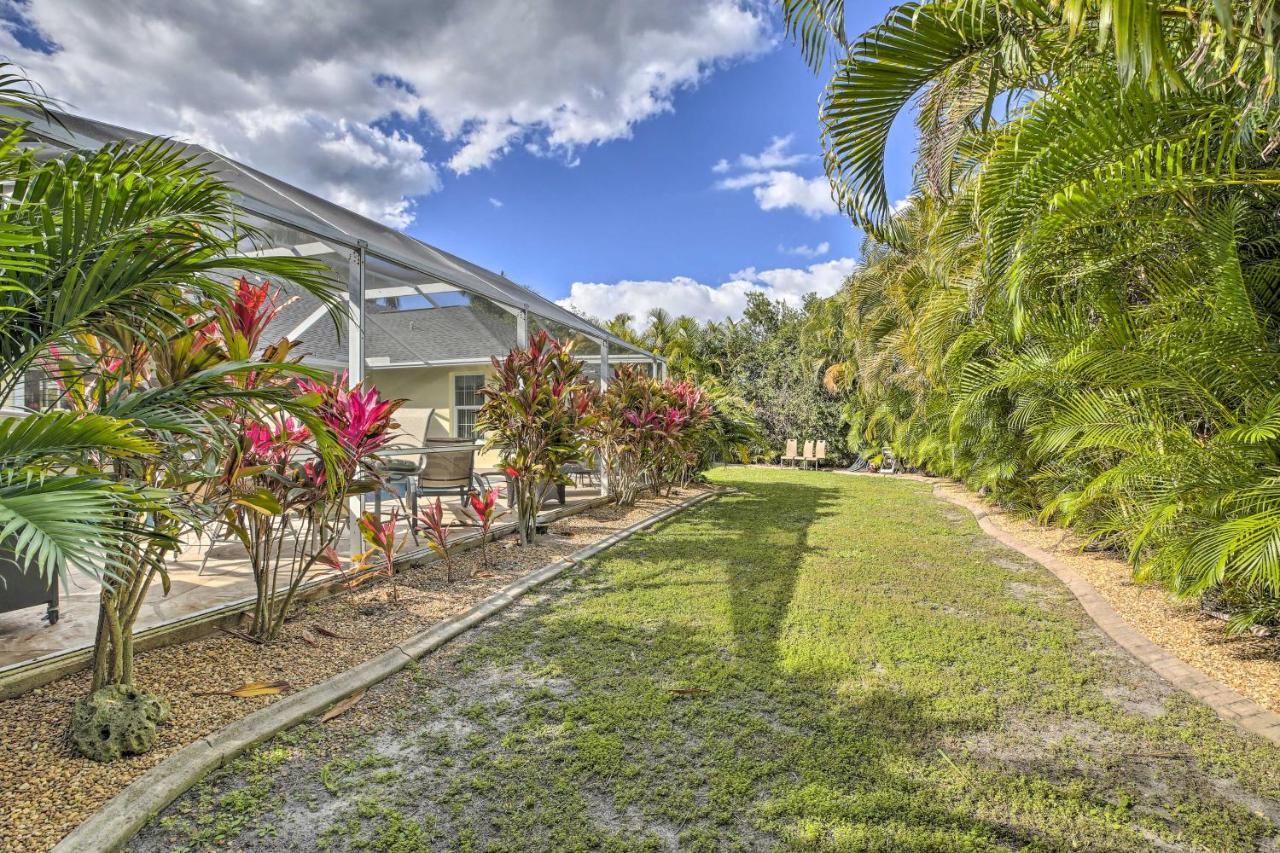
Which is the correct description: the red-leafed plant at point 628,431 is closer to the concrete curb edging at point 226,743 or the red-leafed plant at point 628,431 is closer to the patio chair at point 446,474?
the patio chair at point 446,474

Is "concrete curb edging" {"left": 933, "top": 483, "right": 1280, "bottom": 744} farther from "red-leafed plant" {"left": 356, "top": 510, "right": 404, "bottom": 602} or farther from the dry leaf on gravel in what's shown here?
"red-leafed plant" {"left": 356, "top": 510, "right": 404, "bottom": 602}

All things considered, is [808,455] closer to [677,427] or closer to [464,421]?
[464,421]

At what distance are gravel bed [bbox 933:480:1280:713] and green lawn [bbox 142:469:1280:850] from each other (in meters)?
0.38

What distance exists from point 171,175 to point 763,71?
27.7ft

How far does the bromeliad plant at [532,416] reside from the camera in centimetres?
594

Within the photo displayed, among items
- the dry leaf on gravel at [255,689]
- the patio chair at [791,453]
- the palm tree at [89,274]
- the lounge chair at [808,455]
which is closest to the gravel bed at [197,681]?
the dry leaf on gravel at [255,689]

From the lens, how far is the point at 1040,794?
7.27 feet

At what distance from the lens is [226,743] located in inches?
94.0

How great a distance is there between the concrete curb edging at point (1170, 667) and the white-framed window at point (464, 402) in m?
12.2

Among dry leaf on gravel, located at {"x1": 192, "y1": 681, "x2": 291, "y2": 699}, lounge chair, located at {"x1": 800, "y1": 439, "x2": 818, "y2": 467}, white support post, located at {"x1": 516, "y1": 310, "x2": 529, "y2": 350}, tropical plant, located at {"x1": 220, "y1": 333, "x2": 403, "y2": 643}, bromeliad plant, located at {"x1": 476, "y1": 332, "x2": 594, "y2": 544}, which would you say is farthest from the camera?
lounge chair, located at {"x1": 800, "y1": 439, "x2": 818, "y2": 467}

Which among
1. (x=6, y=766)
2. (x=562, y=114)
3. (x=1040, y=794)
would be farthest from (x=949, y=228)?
(x=562, y=114)

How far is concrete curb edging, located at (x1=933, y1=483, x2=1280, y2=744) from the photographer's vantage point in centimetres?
281

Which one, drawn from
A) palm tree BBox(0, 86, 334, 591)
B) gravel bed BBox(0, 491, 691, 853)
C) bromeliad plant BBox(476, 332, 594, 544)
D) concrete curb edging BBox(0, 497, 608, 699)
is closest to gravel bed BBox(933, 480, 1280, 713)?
gravel bed BBox(0, 491, 691, 853)

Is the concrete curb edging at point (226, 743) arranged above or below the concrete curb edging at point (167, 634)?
below
